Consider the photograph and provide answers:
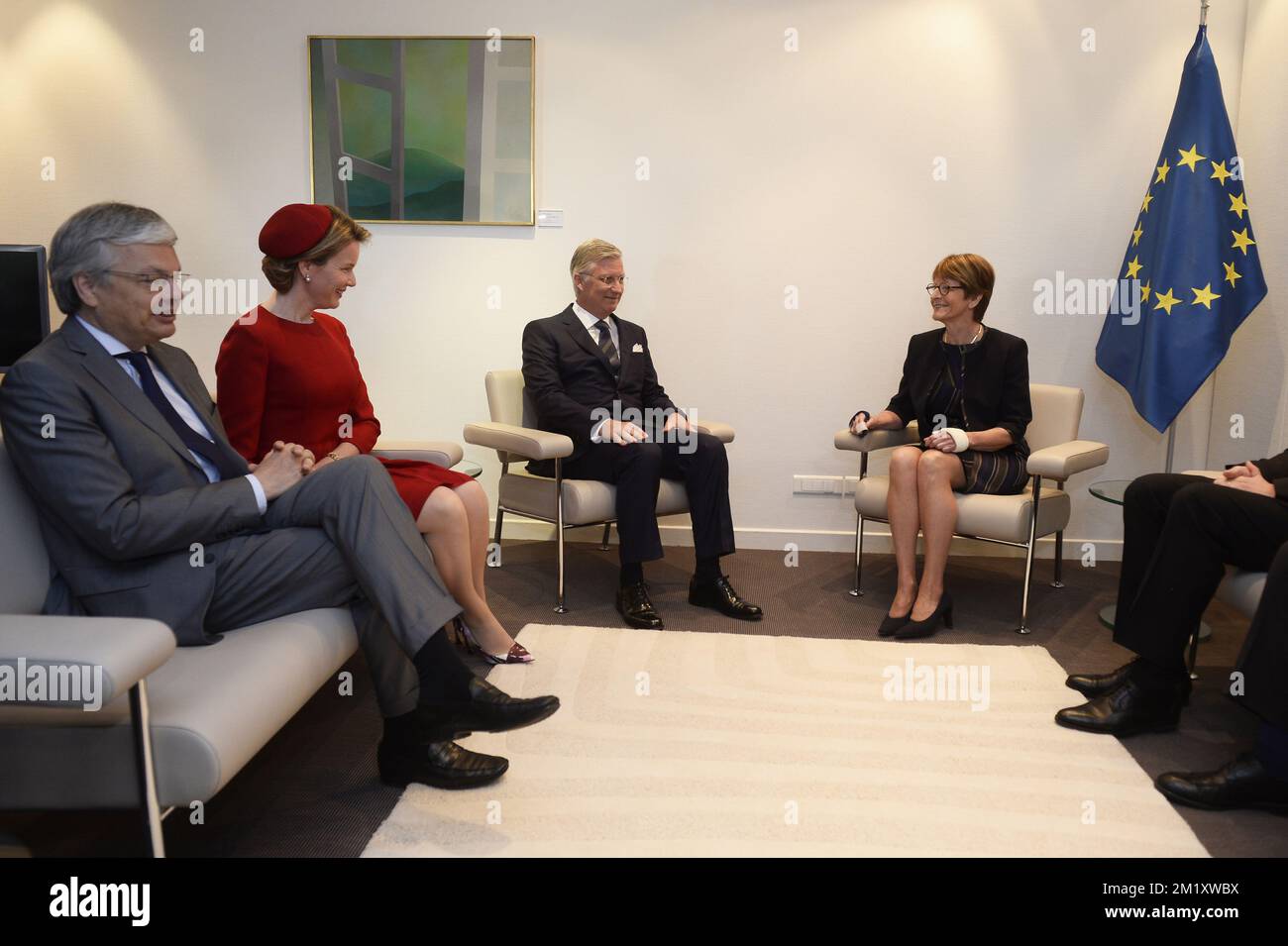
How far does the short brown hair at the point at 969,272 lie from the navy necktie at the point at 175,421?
268 centimetres

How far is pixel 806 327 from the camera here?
15.1 feet

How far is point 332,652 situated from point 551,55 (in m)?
3.25

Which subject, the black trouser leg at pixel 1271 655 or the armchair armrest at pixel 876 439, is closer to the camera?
the black trouser leg at pixel 1271 655

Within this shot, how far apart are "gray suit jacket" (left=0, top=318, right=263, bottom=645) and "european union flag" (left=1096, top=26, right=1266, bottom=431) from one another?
3.54 meters

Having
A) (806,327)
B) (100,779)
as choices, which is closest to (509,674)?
(100,779)

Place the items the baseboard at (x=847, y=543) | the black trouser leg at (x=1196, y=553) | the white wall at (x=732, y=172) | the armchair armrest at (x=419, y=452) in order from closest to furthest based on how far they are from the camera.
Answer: the black trouser leg at (x=1196, y=553), the armchair armrest at (x=419, y=452), the white wall at (x=732, y=172), the baseboard at (x=847, y=543)

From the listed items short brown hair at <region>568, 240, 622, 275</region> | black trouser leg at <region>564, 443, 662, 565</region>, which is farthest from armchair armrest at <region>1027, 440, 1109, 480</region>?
short brown hair at <region>568, 240, 622, 275</region>

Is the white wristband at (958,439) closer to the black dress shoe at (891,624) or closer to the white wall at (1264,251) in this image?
the black dress shoe at (891,624)

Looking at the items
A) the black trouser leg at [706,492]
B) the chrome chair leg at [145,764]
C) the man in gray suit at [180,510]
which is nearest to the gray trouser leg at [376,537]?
the man in gray suit at [180,510]

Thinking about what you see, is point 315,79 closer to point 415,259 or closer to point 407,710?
point 415,259

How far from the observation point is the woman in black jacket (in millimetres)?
3559

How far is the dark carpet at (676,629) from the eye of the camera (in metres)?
2.14

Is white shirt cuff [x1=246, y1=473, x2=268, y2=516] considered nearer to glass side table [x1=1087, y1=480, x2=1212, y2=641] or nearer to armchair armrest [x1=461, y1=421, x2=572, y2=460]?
armchair armrest [x1=461, y1=421, x2=572, y2=460]

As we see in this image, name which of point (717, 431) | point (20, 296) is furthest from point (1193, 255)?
point (20, 296)
